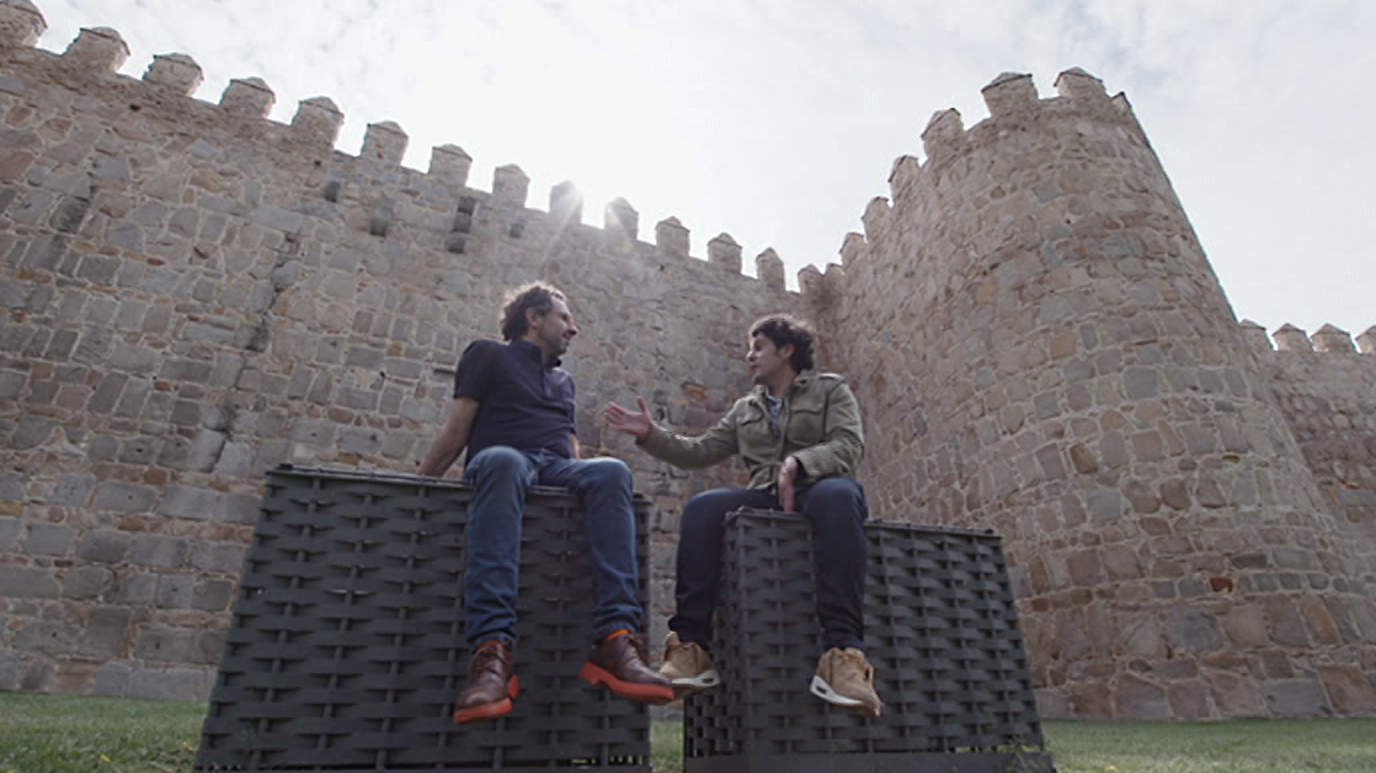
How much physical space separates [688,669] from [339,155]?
6742 mm

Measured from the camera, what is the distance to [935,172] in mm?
7141

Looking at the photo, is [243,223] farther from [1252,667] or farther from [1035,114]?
[1252,667]

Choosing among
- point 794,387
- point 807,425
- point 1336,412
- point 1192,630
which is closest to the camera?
point 807,425

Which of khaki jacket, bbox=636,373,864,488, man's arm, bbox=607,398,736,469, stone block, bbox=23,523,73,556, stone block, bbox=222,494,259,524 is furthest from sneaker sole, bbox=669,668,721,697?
stone block, bbox=23,523,73,556

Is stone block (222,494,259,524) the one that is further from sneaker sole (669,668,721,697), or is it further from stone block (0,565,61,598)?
sneaker sole (669,668,721,697)

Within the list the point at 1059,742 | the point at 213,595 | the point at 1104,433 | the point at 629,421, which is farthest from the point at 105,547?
the point at 1104,433

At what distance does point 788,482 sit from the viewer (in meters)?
2.36

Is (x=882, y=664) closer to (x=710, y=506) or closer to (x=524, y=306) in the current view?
(x=710, y=506)

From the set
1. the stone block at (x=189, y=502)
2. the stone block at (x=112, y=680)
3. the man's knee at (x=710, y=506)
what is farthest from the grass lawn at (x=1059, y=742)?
the stone block at (x=189, y=502)

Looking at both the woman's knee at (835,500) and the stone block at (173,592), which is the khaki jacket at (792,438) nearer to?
the woman's knee at (835,500)

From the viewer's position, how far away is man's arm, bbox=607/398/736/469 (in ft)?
9.04

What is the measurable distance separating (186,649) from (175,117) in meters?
4.76

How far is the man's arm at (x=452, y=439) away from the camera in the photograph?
2.39 meters

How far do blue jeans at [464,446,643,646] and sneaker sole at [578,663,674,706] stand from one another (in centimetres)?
11
